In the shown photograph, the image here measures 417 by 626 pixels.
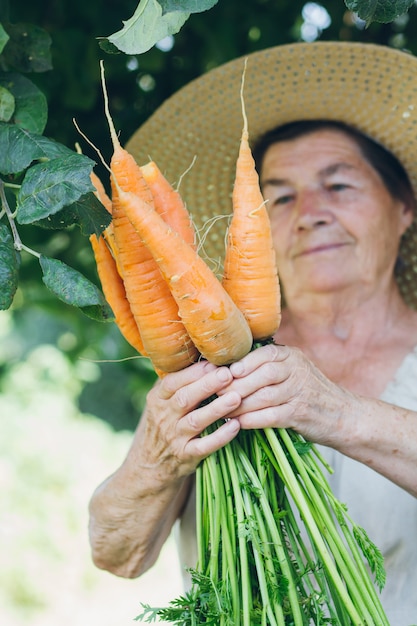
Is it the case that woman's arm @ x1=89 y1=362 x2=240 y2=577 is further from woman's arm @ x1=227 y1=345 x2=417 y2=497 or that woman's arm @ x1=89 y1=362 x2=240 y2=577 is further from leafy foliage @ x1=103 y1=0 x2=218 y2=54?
leafy foliage @ x1=103 y1=0 x2=218 y2=54

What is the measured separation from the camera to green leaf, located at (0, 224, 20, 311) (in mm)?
839

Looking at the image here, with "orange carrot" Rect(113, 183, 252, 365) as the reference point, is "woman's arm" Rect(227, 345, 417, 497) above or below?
below

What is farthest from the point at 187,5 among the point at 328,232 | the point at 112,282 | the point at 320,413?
the point at 328,232

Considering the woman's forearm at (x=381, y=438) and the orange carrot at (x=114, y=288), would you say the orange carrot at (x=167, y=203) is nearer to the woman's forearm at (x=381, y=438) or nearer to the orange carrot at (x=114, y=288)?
the orange carrot at (x=114, y=288)

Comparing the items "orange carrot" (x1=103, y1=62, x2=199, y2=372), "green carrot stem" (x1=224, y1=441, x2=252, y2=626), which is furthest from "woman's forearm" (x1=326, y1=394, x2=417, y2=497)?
"orange carrot" (x1=103, y1=62, x2=199, y2=372)

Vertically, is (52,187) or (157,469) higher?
(52,187)

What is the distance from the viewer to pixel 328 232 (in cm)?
155

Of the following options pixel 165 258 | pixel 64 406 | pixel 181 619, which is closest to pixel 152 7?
pixel 165 258

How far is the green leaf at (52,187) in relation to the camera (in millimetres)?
848

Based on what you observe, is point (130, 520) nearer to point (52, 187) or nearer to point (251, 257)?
point (251, 257)

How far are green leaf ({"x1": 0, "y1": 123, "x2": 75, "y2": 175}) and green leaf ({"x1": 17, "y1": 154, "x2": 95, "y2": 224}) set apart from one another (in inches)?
1.8

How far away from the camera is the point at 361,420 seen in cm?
113

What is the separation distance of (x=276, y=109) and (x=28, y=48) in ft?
2.07

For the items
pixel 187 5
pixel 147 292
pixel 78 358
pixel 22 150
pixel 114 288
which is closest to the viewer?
pixel 187 5
